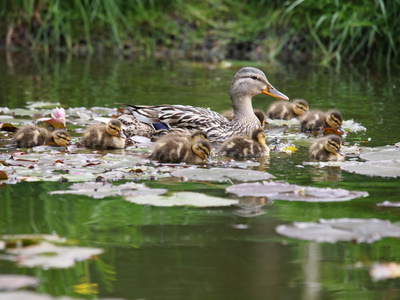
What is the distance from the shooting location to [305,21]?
41.3ft

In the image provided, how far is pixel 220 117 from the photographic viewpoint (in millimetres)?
6656

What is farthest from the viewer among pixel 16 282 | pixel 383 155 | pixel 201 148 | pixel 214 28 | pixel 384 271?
Answer: pixel 214 28

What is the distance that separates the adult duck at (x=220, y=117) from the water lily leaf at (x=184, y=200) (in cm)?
235

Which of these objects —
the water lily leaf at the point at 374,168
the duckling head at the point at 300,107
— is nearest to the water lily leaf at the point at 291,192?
the water lily leaf at the point at 374,168

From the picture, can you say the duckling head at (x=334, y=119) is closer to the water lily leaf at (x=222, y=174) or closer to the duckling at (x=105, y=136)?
the duckling at (x=105, y=136)

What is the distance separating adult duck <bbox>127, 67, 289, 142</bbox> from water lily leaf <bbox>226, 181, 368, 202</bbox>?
2.10 meters

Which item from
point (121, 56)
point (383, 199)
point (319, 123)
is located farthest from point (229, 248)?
point (121, 56)

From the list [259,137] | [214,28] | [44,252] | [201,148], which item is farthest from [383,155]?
[214,28]

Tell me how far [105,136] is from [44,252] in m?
2.68

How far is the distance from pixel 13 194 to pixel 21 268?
1.23 metres

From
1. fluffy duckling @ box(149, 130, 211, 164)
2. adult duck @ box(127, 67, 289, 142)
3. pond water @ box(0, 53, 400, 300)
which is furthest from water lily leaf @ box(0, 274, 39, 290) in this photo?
adult duck @ box(127, 67, 289, 142)

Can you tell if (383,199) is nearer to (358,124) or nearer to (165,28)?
(358,124)

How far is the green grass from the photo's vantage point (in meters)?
11.7

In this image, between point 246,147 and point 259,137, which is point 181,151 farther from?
point 259,137
